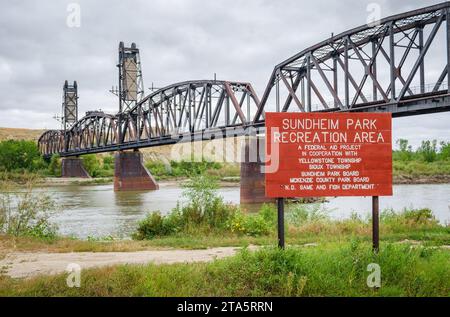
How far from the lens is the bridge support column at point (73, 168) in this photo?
104 meters

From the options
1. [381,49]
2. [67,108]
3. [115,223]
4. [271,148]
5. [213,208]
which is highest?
[67,108]

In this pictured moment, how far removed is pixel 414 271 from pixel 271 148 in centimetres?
338

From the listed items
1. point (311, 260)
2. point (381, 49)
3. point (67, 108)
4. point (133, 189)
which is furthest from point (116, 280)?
point (67, 108)

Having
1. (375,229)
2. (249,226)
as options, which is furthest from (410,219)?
(375,229)

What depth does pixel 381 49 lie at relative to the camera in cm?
3098

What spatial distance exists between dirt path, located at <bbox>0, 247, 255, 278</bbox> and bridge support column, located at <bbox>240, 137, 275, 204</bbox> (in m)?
33.7

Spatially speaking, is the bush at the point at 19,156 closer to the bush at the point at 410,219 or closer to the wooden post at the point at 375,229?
the bush at the point at 410,219

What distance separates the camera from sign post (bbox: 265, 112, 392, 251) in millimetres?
8867

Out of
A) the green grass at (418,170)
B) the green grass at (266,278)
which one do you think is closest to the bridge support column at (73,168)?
the green grass at (418,170)

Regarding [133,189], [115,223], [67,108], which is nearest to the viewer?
[115,223]

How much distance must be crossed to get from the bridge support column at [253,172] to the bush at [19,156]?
67.1 meters
